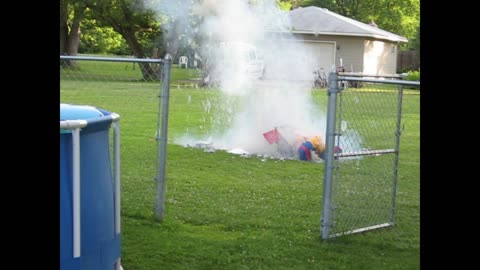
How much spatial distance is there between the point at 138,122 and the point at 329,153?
7.36 metres

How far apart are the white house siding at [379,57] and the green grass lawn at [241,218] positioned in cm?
1838

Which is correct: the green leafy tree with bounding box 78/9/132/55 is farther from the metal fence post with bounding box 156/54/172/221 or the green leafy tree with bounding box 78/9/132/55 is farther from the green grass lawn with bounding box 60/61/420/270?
the metal fence post with bounding box 156/54/172/221

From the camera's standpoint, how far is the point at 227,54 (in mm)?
11234

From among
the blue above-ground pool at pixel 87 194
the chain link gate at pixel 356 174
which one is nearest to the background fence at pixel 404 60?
the chain link gate at pixel 356 174

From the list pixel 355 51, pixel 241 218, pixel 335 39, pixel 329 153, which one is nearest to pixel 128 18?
pixel 335 39

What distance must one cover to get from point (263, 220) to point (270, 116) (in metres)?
4.48

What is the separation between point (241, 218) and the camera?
5727 mm

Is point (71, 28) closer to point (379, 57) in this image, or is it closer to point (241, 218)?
point (379, 57)

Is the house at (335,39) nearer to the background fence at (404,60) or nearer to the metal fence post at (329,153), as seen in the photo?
the background fence at (404,60)

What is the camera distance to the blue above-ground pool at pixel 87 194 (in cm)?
294
